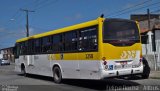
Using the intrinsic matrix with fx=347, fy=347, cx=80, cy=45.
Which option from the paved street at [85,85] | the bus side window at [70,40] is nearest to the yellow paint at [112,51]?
the paved street at [85,85]

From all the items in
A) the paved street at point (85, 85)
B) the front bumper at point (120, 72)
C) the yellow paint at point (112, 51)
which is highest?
the yellow paint at point (112, 51)

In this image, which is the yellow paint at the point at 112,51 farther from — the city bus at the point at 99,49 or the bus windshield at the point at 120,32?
the bus windshield at the point at 120,32

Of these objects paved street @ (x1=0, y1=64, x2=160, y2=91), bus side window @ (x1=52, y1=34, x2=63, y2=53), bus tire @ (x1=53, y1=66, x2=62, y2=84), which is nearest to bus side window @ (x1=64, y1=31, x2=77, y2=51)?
bus side window @ (x1=52, y1=34, x2=63, y2=53)

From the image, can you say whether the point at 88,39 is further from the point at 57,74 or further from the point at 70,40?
the point at 57,74

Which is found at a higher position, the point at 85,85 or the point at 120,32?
the point at 120,32

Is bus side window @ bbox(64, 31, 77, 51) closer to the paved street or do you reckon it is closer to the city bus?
the city bus

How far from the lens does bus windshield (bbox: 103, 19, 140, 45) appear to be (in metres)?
14.5

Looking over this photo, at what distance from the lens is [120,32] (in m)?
14.7

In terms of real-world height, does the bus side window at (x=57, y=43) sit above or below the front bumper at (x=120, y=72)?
above

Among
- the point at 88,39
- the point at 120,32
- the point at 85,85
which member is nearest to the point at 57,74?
the point at 85,85

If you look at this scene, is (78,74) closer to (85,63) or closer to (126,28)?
(85,63)

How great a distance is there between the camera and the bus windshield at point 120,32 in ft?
47.4

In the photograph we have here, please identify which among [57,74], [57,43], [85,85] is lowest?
[85,85]

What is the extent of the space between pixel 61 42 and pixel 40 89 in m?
3.15
